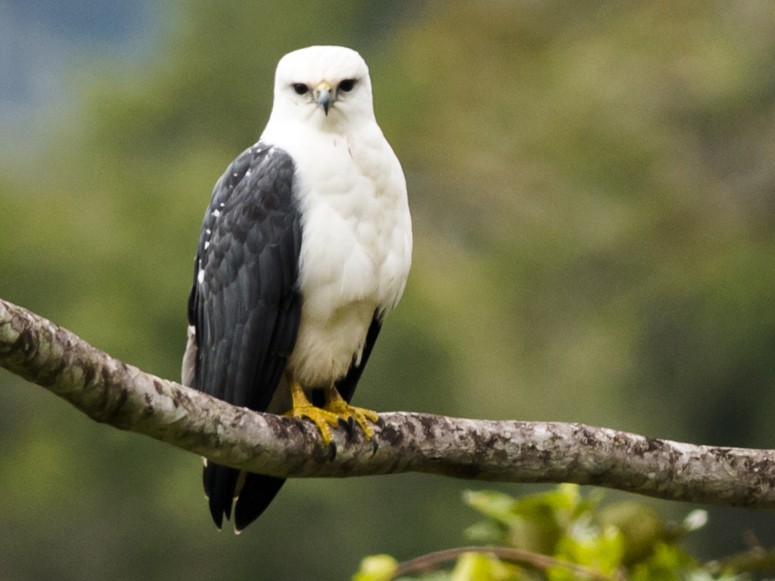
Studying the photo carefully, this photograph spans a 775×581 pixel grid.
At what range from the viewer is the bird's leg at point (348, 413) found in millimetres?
5012

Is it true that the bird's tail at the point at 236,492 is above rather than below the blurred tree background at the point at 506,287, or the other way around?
below

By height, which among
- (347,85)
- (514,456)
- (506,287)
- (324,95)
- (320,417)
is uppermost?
(506,287)

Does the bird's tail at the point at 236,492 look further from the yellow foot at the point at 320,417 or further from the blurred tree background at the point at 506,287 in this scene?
the blurred tree background at the point at 506,287

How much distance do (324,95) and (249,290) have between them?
63 centimetres

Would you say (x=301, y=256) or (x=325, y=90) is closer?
(x=301, y=256)

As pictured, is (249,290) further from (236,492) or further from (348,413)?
(236,492)

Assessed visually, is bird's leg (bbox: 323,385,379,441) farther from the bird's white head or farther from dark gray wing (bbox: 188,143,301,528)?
the bird's white head

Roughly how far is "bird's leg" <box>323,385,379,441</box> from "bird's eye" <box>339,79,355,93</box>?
36.1 inches

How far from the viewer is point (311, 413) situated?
16.9 ft

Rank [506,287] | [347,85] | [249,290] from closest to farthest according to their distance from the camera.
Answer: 1. [249,290]
2. [347,85]
3. [506,287]

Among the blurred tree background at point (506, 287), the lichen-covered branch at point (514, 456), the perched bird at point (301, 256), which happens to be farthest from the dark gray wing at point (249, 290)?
the blurred tree background at point (506, 287)

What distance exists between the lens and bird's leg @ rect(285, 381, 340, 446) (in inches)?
197

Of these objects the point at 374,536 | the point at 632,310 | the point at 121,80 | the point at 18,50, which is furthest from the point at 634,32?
the point at 18,50

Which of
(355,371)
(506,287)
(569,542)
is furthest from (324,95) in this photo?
(506,287)
